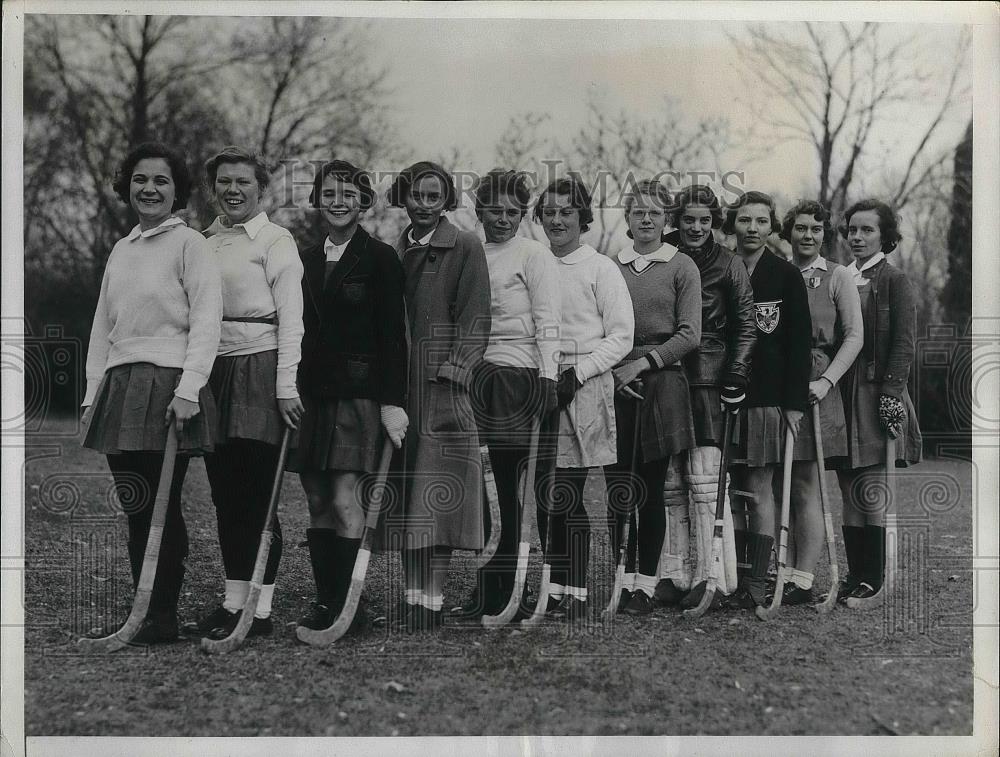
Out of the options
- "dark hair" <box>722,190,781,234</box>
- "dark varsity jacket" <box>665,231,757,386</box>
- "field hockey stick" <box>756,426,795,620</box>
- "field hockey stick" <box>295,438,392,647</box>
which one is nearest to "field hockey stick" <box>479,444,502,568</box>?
"field hockey stick" <box>295,438,392,647</box>

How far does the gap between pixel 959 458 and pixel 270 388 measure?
10.3 ft

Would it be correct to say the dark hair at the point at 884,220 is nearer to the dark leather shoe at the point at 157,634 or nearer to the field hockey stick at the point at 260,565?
the field hockey stick at the point at 260,565

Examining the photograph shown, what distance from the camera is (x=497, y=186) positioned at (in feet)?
15.8

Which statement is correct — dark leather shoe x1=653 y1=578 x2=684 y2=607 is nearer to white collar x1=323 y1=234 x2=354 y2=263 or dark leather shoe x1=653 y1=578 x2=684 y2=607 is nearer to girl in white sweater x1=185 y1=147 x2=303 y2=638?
girl in white sweater x1=185 y1=147 x2=303 y2=638

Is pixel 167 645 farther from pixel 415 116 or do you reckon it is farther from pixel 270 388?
pixel 415 116

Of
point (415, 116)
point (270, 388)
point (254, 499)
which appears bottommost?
point (254, 499)

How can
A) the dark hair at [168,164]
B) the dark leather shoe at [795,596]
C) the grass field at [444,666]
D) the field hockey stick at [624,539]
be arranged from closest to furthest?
the grass field at [444,666], the dark hair at [168,164], the field hockey stick at [624,539], the dark leather shoe at [795,596]

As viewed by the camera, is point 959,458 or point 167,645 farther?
point 959,458

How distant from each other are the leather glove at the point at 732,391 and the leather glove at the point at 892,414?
2.13 ft

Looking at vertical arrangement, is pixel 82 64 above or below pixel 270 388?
above

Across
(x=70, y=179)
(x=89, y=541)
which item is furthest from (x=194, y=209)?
(x=89, y=541)

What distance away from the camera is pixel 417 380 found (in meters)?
4.72

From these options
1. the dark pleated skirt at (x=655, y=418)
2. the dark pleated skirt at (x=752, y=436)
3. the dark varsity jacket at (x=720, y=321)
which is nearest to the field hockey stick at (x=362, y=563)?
the dark pleated skirt at (x=655, y=418)

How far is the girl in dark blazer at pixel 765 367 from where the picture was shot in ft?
16.3
